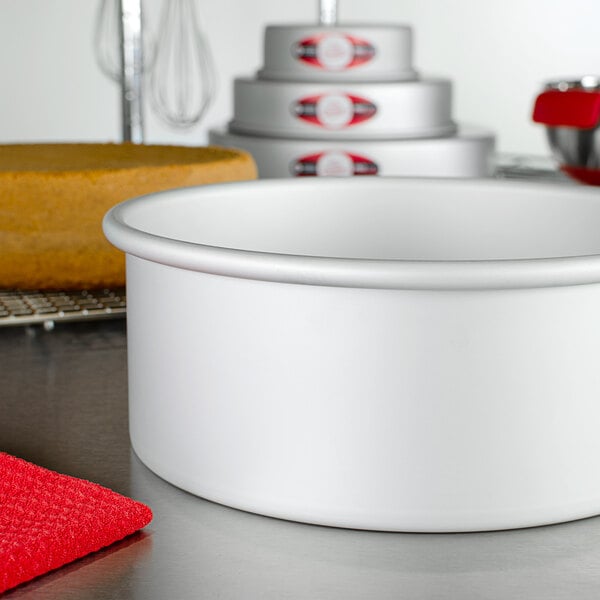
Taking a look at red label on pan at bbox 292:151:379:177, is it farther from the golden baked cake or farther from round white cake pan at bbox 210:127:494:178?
the golden baked cake

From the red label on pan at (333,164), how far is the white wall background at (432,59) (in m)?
0.89

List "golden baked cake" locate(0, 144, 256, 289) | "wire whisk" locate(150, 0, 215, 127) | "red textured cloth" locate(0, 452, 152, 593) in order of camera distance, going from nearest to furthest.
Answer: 1. "red textured cloth" locate(0, 452, 152, 593)
2. "golden baked cake" locate(0, 144, 256, 289)
3. "wire whisk" locate(150, 0, 215, 127)

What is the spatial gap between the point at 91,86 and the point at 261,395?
73.2 inches

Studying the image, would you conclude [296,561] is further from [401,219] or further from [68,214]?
[68,214]

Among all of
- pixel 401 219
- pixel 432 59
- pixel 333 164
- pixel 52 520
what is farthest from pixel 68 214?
pixel 432 59

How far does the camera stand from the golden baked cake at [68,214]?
61 cm

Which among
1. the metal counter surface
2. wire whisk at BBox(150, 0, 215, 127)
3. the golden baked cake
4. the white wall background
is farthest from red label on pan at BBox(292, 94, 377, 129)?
wire whisk at BBox(150, 0, 215, 127)

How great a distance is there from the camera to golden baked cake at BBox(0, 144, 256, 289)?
0.61 meters

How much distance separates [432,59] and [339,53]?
102 cm

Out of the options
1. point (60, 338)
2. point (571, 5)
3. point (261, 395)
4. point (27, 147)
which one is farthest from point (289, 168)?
point (571, 5)

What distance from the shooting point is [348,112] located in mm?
1072

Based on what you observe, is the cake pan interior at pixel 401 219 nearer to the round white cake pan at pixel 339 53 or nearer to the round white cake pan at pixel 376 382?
the round white cake pan at pixel 376 382

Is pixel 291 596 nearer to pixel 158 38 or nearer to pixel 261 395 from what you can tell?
pixel 261 395

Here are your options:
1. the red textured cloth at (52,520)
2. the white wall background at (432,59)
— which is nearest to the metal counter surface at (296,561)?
the red textured cloth at (52,520)
